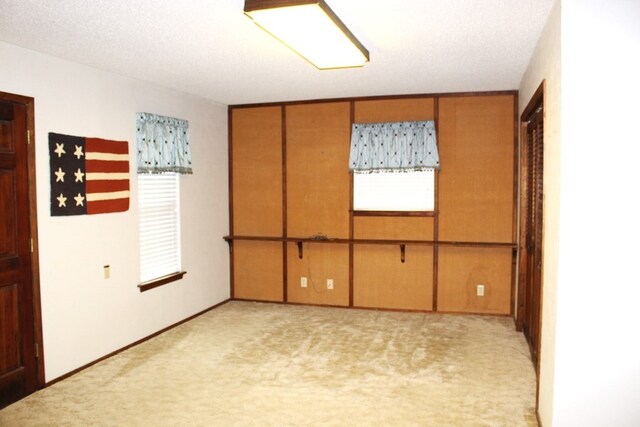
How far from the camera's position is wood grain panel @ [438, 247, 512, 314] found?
5.59 meters

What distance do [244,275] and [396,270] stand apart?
202cm

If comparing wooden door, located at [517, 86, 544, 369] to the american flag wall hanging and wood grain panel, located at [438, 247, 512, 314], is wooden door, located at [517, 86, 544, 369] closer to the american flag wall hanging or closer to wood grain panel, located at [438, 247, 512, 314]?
wood grain panel, located at [438, 247, 512, 314]

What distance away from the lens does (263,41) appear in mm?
3588

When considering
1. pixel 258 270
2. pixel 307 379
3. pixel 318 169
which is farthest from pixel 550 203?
pixel 258 270

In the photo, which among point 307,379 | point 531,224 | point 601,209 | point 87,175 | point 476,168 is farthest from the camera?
point 476,168

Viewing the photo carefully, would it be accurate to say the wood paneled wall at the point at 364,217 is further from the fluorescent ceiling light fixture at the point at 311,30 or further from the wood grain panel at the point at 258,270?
the fluorescent ceiling light fixture at the point at 311,30

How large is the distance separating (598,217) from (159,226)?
13.4 ft

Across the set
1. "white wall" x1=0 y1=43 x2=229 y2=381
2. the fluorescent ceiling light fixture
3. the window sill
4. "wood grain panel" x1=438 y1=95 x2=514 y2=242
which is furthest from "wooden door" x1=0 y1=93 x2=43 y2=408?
"wood grain panel" x1=438 y1=95 x2=514 y2=242

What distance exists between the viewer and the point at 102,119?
14.1 feet

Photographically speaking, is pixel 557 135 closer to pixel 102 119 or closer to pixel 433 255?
pixel 433 255

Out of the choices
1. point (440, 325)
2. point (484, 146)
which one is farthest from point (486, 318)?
point (484, 146)

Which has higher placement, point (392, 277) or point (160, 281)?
point (160, 281)

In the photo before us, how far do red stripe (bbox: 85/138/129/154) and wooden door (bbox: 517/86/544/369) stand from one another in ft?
11.7

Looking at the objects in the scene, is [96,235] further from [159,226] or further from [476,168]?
[476,168]
